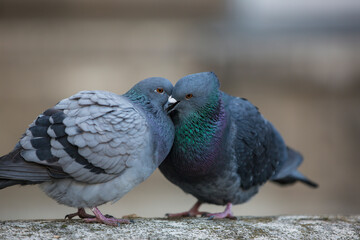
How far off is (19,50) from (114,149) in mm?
5056

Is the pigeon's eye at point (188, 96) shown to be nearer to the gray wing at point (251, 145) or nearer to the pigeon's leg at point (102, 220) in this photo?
the gray wing at point (251, 145)

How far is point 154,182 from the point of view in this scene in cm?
788

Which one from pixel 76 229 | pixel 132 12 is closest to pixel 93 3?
pixel 132 12

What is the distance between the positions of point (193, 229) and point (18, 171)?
4.05 ft

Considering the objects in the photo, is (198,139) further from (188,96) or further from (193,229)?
(193,229)

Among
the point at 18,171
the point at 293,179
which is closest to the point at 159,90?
the point at 18,171

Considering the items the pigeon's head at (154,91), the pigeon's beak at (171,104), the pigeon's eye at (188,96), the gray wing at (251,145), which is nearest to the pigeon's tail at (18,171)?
the pigeon's head at (154,91)

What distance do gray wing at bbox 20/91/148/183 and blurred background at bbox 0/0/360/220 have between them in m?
4.12

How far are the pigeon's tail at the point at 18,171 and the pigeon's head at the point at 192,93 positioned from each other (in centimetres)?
105

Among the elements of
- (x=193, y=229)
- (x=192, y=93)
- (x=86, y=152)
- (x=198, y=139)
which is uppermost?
(x=192, y=93)

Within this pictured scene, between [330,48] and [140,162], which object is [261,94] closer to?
[330,48]

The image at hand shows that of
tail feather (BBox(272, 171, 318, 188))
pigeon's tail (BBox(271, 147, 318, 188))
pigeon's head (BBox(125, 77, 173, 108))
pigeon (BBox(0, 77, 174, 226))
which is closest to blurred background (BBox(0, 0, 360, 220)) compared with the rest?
tail feather (BBox(272, 171, 318, 188))

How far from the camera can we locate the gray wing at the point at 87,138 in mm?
3125

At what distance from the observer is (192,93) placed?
360 centimetres
